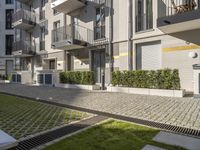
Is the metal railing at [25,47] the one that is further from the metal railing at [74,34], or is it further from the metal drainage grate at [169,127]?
the metal drainage grate at [169,127]

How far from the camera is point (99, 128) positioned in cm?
530

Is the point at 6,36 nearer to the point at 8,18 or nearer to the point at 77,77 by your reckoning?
the point at 8,18

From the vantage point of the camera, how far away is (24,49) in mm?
25703

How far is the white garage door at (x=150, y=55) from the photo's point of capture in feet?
44.2

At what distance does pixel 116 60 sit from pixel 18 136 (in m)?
11.4

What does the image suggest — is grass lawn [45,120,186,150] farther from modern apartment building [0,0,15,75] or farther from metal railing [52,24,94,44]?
modern apartment building [0,0,15,75]

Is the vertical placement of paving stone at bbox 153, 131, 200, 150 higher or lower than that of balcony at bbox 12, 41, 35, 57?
lower

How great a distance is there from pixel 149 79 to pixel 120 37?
4587 millimetres

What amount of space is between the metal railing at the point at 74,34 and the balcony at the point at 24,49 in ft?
22.5

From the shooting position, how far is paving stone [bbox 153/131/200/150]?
4.09m

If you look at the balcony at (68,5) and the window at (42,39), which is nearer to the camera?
the balcony at (68,5)

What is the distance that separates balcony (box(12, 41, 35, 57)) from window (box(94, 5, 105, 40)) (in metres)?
10.9

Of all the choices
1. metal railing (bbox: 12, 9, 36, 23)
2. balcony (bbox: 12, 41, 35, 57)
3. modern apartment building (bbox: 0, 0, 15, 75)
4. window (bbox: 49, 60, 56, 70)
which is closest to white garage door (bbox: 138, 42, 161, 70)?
window (bbox: 49, 60, 56, 70)

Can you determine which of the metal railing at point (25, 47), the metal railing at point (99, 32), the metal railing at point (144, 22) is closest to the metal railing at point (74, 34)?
the metal railing at point (99, 32)
